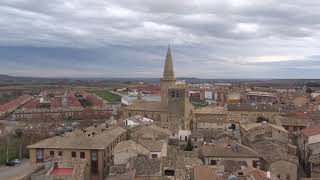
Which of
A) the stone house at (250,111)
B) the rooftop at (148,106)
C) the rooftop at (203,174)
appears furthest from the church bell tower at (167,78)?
the rooftop at (203,174)

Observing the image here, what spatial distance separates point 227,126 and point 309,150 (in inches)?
1041

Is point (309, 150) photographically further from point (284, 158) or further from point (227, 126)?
point (227, 126)

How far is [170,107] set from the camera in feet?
193

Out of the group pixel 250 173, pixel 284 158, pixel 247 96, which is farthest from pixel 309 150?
pixel 247 96

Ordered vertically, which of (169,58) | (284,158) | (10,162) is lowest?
(10,162)

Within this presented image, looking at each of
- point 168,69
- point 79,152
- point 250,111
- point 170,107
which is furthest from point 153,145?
point 250,111

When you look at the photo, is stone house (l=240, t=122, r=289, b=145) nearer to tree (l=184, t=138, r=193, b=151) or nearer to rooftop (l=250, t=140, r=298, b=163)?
rooftop (l=250, t=140, r=298, b=163)

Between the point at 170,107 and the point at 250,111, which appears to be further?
the point at 250,111

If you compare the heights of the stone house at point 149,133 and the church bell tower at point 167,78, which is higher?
the church bell tower at point 167,78

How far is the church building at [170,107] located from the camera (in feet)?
190

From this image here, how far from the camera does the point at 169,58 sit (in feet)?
206

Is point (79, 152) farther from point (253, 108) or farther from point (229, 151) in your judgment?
point (253, 108)

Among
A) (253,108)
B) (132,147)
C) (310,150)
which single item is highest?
(132,147)

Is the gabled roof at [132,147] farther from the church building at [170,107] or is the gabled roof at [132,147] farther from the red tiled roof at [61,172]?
the church building at [170,107]
